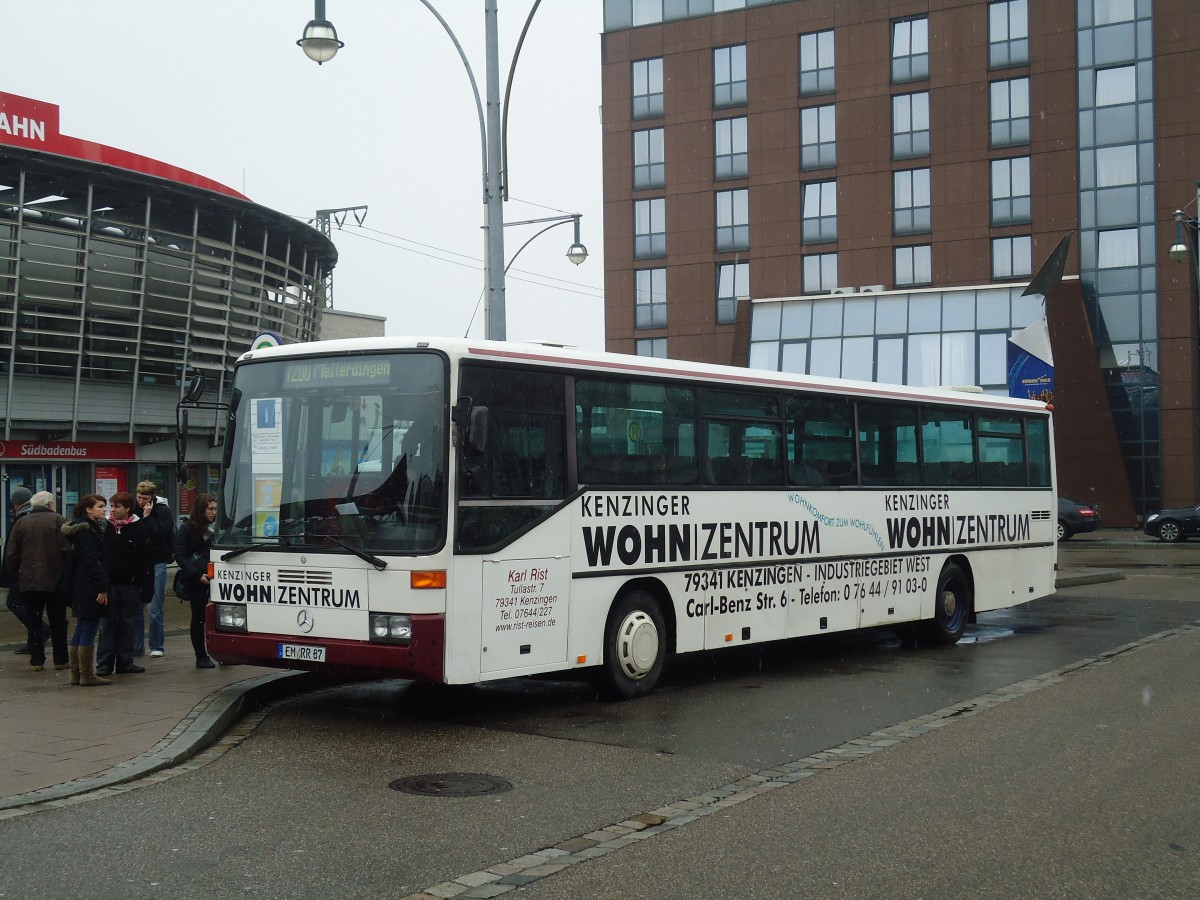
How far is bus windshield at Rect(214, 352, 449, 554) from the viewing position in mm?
9336

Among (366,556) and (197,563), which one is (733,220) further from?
(366,556)

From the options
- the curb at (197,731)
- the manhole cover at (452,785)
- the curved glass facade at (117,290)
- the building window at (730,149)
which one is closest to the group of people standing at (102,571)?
the curb at (197,731)

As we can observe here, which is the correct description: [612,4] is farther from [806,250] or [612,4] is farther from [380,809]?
[380,809]

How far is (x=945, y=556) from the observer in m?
15.2

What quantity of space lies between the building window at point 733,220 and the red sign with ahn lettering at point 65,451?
29.4 metres

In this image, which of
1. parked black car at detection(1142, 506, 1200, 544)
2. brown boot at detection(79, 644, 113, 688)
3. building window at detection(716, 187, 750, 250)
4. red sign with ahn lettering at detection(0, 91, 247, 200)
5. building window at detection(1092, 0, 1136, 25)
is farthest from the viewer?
building window at detection(716, 187, 750, 250)

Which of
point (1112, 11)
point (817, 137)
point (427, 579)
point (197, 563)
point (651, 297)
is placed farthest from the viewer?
point (651, 297)

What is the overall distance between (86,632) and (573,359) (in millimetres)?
4518

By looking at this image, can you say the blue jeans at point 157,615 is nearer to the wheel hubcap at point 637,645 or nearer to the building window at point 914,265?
the wheel hubcap at point 637,645

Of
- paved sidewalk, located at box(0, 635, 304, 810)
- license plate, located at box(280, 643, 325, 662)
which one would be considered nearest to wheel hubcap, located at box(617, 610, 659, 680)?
license plate, located at box(280, 643, 325, 662)

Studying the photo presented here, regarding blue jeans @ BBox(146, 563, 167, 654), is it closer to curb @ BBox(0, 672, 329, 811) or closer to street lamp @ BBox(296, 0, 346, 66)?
curb @ BBox(0, 672, 329, 811)

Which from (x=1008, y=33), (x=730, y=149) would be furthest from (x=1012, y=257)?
(x=730, y=149)

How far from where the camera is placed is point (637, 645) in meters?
10.9

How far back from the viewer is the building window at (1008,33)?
4897 centimetres
